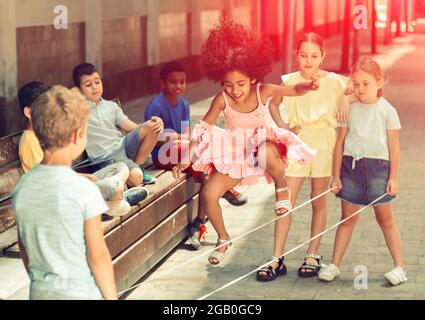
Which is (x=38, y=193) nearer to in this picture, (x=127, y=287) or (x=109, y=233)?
(x=109, y=233)

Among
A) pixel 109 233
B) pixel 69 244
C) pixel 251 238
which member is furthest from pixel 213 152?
pixel 69 244

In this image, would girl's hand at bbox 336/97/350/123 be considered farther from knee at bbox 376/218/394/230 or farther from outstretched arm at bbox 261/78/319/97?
knee at bbox 376/218/394/230

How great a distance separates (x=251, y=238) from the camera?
8453 mm

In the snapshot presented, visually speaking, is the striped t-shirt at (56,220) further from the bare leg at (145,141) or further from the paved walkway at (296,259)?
the bare leg at (145,141)

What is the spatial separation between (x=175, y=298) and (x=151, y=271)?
73cm

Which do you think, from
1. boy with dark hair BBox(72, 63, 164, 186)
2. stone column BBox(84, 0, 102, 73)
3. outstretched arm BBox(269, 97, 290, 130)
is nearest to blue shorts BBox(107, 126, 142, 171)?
boy with dark hair BBox(72, 63, 164, 186)

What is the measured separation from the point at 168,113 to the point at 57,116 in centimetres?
485

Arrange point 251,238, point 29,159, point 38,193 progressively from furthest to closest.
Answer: point 251,238 < point 29,159 < point 38,193

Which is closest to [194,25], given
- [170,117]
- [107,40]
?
[107,40]

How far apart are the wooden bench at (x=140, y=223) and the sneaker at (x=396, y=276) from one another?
1591 mm

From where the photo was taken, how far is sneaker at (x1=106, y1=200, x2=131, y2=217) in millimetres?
6598

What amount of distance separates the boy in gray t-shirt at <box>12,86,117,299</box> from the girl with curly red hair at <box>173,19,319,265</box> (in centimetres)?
297

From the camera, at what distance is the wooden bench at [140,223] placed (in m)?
6.50

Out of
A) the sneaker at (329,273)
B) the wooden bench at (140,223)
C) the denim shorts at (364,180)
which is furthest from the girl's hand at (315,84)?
the wooden bench at (140,223)
